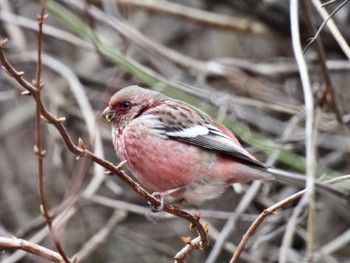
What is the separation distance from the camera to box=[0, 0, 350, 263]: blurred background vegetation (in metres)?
4.90

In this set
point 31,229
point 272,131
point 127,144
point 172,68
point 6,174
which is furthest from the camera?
point 6,174

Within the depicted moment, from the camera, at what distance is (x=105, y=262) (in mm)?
6012

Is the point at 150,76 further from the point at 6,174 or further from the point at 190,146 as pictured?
the point at 6,174

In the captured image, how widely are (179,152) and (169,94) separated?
143 centimetres

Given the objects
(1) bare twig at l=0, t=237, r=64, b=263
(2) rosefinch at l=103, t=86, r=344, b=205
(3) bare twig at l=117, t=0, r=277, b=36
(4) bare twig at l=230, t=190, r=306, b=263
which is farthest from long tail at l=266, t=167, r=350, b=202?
(3) bare twig at l=117, t=0, r=277, b=36

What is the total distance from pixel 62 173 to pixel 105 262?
89 centimetres

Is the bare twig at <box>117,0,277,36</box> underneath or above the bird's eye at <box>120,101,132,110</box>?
above

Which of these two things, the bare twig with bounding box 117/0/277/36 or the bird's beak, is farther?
the bare twig with bounding box 117/0/277/36

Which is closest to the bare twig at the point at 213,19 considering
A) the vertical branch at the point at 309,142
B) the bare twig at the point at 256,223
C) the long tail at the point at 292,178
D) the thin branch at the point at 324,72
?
the thin branch at the point at 324,72

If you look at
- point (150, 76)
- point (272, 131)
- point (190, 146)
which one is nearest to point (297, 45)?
point (190, 146)

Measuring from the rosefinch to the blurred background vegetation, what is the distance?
1.02 metres

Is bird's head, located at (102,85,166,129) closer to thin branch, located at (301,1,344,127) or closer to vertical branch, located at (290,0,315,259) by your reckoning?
vertical branch, located at (290,0,315,259)

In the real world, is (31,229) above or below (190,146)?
below

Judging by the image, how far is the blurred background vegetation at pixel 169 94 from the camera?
16.1ft
